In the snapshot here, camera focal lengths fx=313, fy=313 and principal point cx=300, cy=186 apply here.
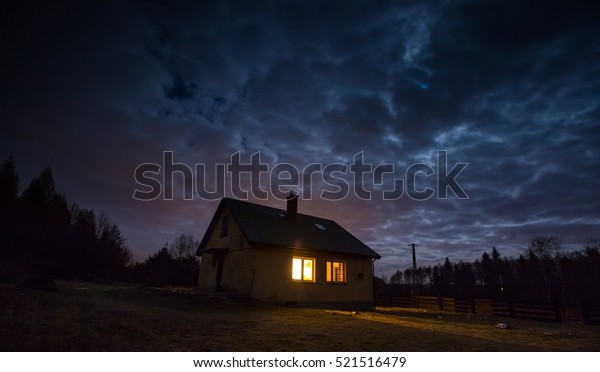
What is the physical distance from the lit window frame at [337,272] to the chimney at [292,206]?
471cm

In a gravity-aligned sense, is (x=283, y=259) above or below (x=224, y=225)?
below

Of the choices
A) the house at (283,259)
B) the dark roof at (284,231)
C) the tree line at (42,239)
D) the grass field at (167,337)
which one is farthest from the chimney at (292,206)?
the tree line at (42,239)

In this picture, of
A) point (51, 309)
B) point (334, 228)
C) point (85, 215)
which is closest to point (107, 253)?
point (85, 215)

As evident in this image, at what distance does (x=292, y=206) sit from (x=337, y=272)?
6.00 m

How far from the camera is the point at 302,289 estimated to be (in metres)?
19.2

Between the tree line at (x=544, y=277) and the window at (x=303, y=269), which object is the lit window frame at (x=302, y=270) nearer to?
the window at (x=303, y=269)

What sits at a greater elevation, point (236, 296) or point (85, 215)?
point (85, 215)

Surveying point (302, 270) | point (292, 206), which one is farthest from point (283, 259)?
point (292, 206)

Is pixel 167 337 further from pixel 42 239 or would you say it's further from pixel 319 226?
pixel 42 239

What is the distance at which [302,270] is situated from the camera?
65.1ft

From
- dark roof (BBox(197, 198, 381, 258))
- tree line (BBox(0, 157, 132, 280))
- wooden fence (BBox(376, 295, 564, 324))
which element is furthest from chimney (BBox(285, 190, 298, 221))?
tree line (BBox(0, 157, 132, 280))
